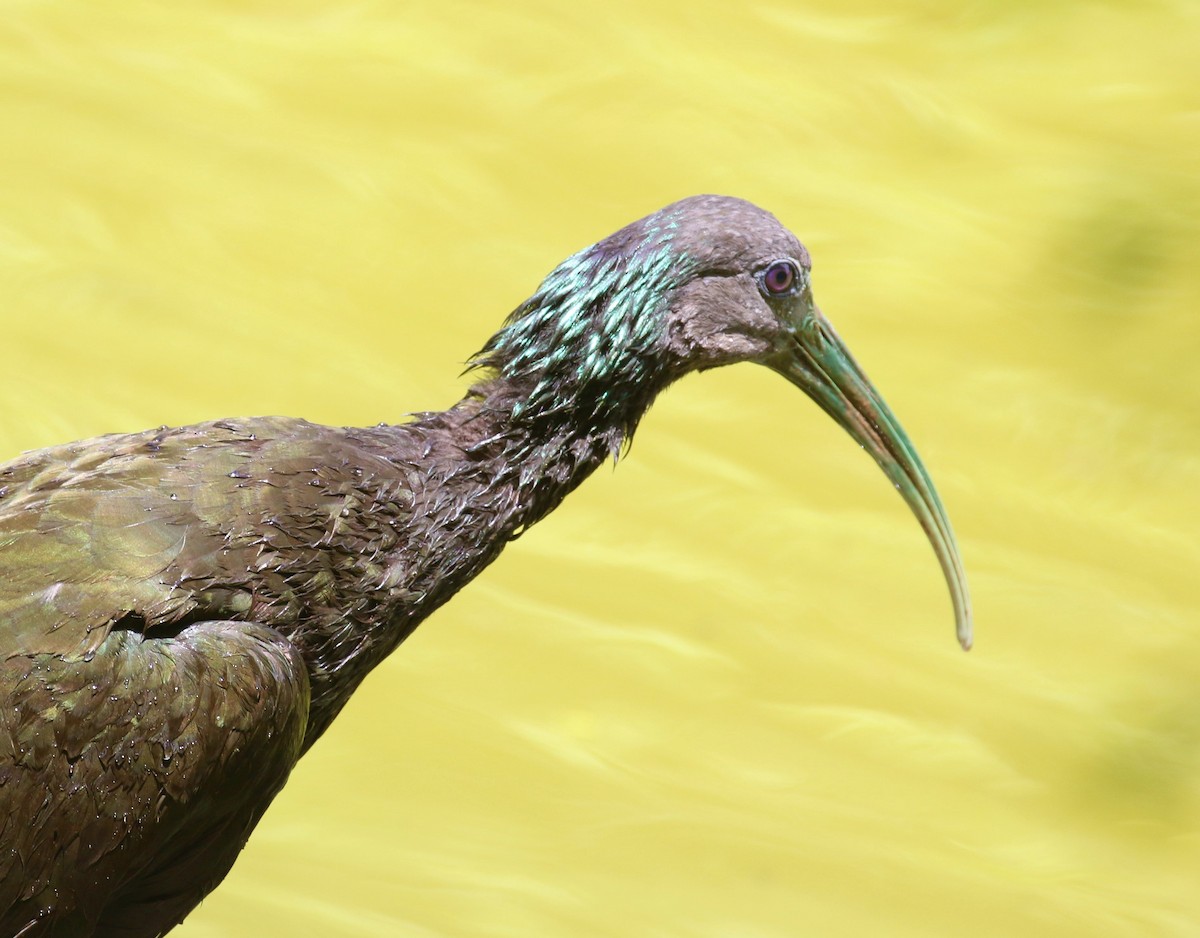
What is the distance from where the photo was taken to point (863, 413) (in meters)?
5.17

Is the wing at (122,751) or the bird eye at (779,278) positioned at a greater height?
the bird eye at (779,278)

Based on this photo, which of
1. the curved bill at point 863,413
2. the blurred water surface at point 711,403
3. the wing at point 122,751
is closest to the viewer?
the wing at point 122,751

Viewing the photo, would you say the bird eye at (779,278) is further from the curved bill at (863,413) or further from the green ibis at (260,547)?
the curved bill at (863,413)

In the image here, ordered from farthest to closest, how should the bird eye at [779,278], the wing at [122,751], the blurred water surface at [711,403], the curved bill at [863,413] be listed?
the blurred water surface at [711,403] → the curved bill at [863,413] → the bird eye at [779,278] → the wing at [122,751]

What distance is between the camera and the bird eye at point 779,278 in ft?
15.7

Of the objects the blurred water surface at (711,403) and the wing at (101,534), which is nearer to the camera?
the wing at (101,534)

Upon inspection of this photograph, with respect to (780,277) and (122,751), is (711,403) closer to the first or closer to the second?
(780,277)

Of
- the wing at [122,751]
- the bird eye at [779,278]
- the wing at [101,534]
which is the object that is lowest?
the wing at [122,751]

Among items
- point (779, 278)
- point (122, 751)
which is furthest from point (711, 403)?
point (122, 751)

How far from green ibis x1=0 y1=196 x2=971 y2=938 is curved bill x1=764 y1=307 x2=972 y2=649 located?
0.01 m

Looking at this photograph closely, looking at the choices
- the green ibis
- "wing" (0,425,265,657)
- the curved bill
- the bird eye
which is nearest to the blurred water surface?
the curved bill

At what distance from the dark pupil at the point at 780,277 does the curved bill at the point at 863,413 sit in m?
0.14

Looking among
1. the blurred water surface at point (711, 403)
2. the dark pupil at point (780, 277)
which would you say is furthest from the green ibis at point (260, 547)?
the blurred water surface at point (711, 403)

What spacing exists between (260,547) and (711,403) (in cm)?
377
